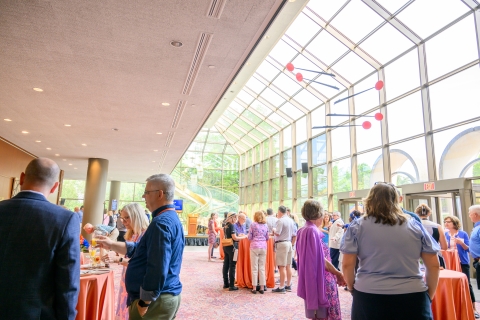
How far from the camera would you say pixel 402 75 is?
35.8 feet

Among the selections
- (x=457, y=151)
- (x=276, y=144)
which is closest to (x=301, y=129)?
(x=276, y=144)

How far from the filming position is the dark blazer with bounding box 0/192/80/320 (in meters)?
1.60

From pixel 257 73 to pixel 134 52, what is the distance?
1194 centimetres

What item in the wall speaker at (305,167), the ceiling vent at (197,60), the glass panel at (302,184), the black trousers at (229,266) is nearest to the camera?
the ceiling vent at (197,60)

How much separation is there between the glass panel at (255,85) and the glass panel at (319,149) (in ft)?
12.7

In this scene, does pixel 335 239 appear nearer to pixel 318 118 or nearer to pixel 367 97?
pixel 367 97

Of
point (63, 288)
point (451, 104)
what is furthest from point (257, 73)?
point (63, 288)

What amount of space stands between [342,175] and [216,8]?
11.2m

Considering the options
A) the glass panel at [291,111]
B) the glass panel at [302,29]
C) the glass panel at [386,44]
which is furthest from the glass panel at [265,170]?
the glass panel at [386,44]

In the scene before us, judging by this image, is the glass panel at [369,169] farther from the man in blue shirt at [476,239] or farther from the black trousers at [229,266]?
the black trousers at [229,266]

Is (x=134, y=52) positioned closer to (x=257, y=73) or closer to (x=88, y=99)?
(x=88, y=99)

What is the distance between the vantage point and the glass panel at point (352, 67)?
12.1 m

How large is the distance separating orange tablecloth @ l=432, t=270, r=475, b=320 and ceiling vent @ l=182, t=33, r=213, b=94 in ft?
12.8

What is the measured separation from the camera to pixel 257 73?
16.2 m
